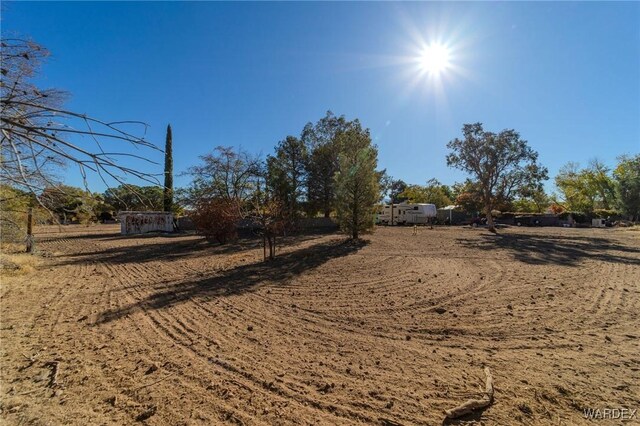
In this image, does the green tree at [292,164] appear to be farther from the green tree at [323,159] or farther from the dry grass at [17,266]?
the dry grass at [17,266]

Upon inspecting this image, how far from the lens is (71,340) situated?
4445 mm

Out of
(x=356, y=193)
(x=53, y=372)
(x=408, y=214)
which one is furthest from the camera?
(x=408, y=214)

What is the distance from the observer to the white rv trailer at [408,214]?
39.4 m

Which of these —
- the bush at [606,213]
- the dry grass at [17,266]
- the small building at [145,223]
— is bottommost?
the dry grass at [17,266]

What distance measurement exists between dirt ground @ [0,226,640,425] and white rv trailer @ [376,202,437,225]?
103ft

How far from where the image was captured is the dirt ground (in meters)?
2.85

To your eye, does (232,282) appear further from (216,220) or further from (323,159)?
(323,159)

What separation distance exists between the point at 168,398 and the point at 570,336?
549cm

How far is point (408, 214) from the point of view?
39812 mm

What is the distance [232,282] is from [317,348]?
4902mm

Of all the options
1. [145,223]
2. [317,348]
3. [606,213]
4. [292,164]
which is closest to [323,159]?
[292,164]

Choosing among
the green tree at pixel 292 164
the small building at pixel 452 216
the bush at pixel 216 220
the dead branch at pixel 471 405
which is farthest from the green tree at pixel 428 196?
the dead branch at pixel 471 405

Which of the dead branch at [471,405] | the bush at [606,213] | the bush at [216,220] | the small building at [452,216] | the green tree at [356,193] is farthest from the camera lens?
the bush at [606,213]

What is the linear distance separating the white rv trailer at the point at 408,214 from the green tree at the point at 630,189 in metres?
26.4
